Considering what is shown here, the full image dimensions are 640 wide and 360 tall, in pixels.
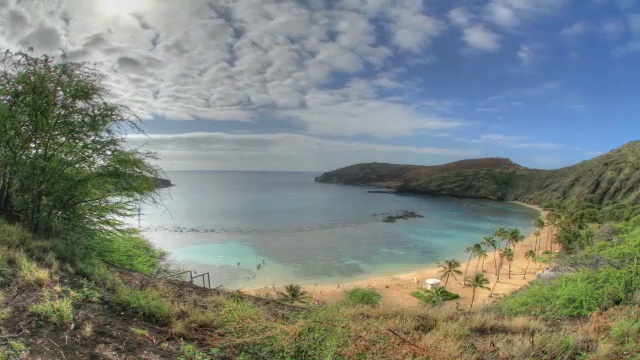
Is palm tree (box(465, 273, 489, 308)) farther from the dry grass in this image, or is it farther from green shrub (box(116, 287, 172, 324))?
the dry grass

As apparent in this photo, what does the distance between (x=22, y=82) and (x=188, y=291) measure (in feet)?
33.6

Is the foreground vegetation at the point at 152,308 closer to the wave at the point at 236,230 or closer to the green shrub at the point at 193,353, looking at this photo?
the green shrub at the point at 193,353

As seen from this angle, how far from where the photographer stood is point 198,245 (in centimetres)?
5488

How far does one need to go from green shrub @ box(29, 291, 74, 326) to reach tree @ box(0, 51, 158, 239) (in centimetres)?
834

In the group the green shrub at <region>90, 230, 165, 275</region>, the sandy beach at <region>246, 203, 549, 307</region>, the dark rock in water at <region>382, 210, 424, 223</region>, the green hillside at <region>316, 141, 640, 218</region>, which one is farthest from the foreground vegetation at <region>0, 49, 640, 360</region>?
the green hillside at <region>316, 141, 640, 218</region>

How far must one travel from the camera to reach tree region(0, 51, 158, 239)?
470 inches

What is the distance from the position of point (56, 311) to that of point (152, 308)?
4.71 feet

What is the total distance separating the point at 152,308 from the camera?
20.1 feet

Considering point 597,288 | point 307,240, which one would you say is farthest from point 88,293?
point 307,240

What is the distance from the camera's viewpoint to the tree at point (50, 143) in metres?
11.9

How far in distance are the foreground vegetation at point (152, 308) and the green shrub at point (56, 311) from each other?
24 millimetres

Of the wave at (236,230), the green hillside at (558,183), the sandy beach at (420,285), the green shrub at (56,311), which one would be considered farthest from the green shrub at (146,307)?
the green hillside at (558,183)

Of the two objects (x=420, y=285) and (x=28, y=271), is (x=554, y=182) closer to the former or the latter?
(x=420, y=285)

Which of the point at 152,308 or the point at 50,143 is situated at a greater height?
the point at 50,143
